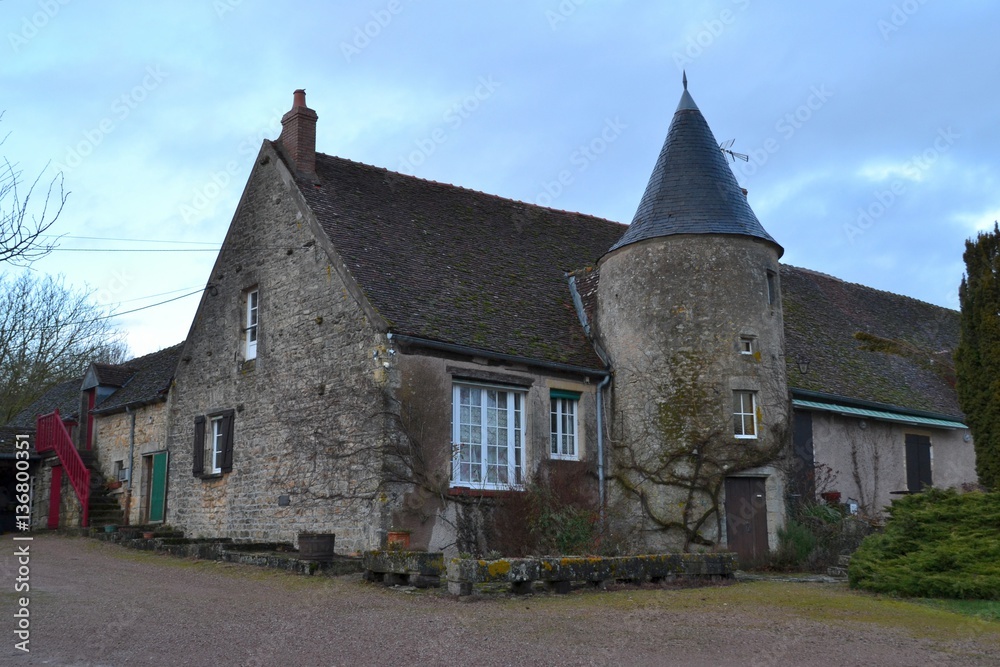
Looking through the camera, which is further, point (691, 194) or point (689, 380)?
point (691, 194)

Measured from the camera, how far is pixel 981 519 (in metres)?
11.5

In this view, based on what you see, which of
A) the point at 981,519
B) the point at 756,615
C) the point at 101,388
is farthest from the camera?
the point at 101,388

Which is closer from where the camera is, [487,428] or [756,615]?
[756,615]

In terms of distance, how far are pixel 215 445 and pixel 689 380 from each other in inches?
372

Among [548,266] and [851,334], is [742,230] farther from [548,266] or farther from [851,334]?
[851,334]

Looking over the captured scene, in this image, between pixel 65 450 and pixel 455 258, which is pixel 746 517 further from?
pixel 65 450

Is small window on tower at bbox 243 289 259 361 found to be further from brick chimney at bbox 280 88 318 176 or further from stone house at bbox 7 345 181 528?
stone house at bbox 7 345 181 528

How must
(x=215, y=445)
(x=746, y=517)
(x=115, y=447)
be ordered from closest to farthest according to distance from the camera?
(x=746, y=517)
(x=215, y=445)
(x=115, y=447)

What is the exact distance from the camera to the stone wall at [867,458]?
58.7 ft

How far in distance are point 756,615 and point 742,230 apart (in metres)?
8.26

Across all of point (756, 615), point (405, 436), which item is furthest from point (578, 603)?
point (405, 436)

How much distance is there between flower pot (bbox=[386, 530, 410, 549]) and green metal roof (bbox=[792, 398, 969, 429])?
7.86 metres

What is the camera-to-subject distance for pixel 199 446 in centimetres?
1870

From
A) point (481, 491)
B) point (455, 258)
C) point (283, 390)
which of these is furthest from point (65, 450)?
point (481, 491)
